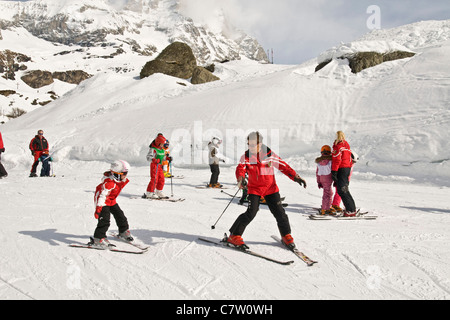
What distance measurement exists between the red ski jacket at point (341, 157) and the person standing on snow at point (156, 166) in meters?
4.14

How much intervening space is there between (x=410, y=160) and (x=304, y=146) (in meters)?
4.34

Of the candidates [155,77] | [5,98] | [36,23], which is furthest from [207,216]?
[36,23]

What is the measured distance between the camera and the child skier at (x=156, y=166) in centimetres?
796

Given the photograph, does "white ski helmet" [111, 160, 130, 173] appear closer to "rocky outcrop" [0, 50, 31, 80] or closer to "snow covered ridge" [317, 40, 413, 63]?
"snow covered ridge" [317, 40, 413, 63]

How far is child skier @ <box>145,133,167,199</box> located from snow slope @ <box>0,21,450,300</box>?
41 cm

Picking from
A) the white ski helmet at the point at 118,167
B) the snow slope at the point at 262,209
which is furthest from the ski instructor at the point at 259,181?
the white ski helmet at the point at 118,167

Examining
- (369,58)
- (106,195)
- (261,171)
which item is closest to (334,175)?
(261,171)

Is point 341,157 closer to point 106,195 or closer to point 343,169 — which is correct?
point 343,169

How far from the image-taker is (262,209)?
7.27 m

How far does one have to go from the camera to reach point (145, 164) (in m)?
15.4

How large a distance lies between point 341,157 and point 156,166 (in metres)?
4.48

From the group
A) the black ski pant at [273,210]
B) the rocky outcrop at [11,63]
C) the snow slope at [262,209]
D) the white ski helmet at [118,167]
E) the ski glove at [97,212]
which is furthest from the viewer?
the rocky outcrop at [11,63]

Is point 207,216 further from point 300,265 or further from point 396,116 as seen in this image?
point 396,116

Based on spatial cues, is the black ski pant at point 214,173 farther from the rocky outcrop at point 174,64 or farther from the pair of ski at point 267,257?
the rocky outcrop at point 174,64
